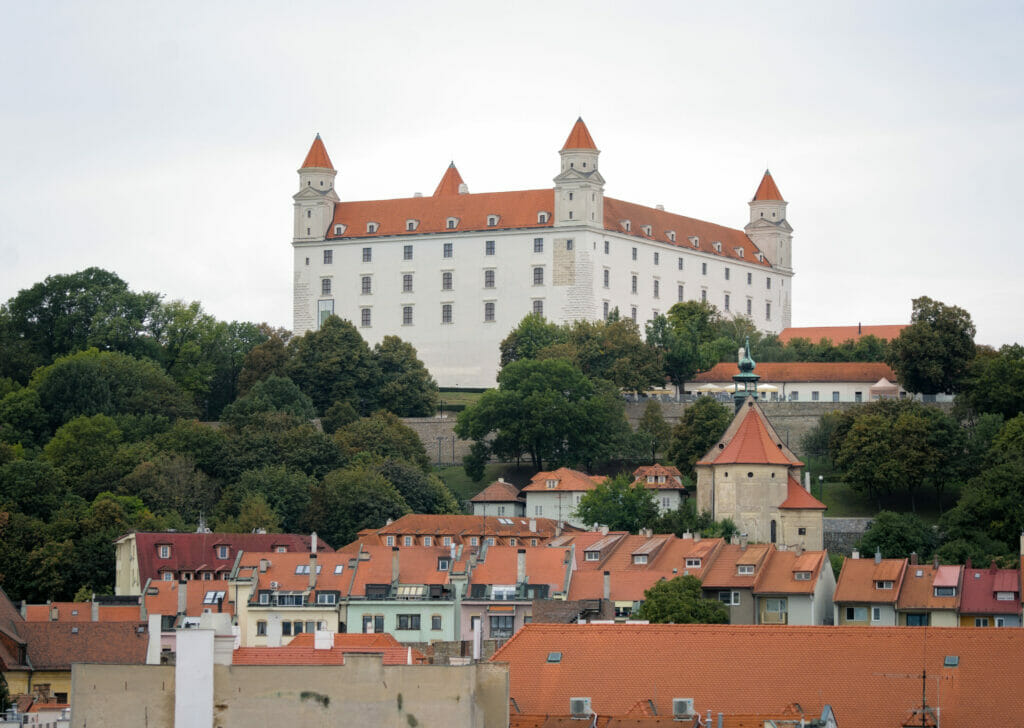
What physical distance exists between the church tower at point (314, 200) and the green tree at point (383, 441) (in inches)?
1360

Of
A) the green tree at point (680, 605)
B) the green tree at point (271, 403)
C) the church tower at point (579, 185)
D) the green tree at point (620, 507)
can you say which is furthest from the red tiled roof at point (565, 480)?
the church tower at point (579, 185)

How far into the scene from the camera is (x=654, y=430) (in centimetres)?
10694

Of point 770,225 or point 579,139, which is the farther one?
point 770,225

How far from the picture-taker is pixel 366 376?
115 meters

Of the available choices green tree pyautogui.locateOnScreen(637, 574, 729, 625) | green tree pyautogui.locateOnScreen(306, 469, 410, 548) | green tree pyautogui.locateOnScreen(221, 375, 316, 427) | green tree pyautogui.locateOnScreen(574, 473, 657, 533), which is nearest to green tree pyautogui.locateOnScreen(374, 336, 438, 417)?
green tree pyautogui.locateOnScreen(221, 375, 316, 427)

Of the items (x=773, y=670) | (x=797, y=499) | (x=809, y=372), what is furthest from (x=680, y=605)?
(x=809, y=372)

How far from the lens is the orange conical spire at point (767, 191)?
486 ft

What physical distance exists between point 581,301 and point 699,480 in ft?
143

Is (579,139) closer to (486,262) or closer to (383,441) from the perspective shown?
(486,262)

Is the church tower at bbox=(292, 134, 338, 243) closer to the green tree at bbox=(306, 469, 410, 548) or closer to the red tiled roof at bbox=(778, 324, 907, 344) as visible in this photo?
the red tiled roof at bbox=(778, 324, 907, 344)

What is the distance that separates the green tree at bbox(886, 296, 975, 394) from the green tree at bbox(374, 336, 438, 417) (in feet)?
76.7

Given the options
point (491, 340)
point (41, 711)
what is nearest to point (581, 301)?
point (491, 340)

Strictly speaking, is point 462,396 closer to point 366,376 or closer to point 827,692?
point 366,376

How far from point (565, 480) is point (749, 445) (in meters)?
12.7
